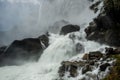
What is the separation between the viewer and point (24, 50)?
2499 inches

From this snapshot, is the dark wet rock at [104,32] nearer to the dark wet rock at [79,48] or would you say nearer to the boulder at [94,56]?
the dark wet rock at [79,48]

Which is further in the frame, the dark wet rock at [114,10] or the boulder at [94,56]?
the dark wet rock at [114,10]

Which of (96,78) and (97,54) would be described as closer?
(96,78)

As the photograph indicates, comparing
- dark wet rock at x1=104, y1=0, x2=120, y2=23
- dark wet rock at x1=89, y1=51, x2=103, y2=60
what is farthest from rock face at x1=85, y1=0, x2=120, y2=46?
dark wet rock at x1=89, y1=51, x2=103, y2=60

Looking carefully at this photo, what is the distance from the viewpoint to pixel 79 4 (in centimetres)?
9969

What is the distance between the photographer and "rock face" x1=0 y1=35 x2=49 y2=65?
62.0 meters

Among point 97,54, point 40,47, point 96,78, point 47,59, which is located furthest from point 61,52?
point 96,78

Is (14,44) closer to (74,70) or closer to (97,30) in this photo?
(97,30)

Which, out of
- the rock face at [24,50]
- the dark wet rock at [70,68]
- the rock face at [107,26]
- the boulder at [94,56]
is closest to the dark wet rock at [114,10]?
the rock face at [107,26]

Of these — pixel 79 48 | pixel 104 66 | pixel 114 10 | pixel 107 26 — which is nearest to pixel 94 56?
pixel 104 66

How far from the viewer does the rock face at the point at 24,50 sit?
62031 mm

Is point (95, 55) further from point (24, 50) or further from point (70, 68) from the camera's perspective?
point (24, 50)

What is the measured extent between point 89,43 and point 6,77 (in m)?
17.1

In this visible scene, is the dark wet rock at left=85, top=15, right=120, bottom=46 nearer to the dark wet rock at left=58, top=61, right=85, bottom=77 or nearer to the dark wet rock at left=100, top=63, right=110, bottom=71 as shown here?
the dark wet rock at left=58, top=61, right=85, bottom=77
